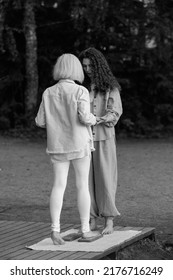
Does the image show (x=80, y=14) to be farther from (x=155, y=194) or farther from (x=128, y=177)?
(x=155, y=194)

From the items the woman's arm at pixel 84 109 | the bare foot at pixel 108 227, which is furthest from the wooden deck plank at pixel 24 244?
the woman's arm at pixel 84 109

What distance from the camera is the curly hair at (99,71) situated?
22.2 feet

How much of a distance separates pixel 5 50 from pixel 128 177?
857 centimetres

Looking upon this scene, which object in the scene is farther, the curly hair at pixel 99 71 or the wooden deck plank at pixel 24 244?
the curly hair at pixel 99 71

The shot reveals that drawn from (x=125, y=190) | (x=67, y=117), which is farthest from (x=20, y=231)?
(x=125, y=190)

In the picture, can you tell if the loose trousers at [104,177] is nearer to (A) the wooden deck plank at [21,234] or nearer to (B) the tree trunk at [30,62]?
(A) the wooden deck plank at [21,234]

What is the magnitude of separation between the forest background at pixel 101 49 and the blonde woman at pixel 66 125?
12.2 metres

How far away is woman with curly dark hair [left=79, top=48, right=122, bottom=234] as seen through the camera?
22.3ft

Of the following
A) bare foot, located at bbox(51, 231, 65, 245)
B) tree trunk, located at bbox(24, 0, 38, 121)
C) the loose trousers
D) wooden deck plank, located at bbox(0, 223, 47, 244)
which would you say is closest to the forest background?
tree trunk, located at bbox(24, 0, 38, 121)

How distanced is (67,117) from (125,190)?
4.74 meters

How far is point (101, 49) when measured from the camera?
20594mm
